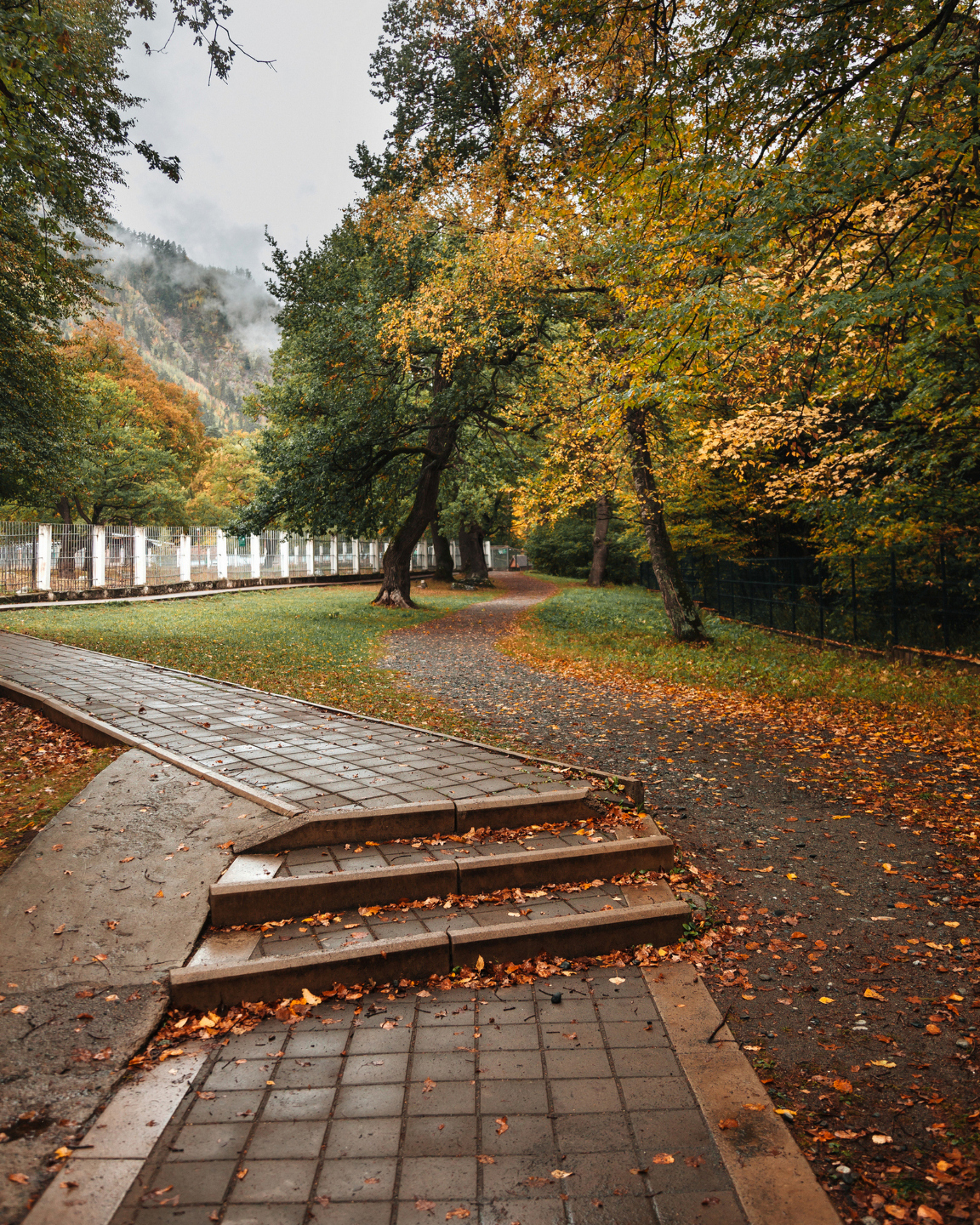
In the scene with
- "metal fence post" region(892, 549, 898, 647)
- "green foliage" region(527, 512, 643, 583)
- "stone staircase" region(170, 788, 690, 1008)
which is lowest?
"stone staircase" region(170, 788, 690, 1008)

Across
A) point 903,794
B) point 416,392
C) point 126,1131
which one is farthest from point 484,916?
point 416,392

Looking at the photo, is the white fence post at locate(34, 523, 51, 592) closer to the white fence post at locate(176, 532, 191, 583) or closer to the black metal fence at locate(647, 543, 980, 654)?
the white fence post at locate(176, 532, 191, 583)

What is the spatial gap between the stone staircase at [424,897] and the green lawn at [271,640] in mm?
2690

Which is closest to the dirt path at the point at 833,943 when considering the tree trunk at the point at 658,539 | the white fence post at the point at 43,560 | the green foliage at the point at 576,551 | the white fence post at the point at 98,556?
the tree trunk at the point at 658,539

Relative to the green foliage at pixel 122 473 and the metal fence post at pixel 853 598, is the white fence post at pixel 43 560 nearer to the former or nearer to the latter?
the green foliage at pixel 122 473

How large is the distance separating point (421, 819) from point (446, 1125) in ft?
7.02

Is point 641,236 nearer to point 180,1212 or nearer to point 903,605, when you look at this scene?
point 903,605

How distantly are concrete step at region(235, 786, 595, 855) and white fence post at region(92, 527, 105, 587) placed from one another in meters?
21.2

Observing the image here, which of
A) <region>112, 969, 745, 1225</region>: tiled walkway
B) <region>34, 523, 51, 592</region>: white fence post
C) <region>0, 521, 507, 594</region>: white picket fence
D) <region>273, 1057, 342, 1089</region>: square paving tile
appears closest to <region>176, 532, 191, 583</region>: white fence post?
<region>0, 521, 507, 594</region>: white picket fence

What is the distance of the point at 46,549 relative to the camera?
831 inches

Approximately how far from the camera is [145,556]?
81.4 ft

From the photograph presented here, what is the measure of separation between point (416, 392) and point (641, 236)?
12.5m

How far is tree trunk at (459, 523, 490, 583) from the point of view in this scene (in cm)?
3762

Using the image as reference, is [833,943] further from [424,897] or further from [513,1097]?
[424,897]
